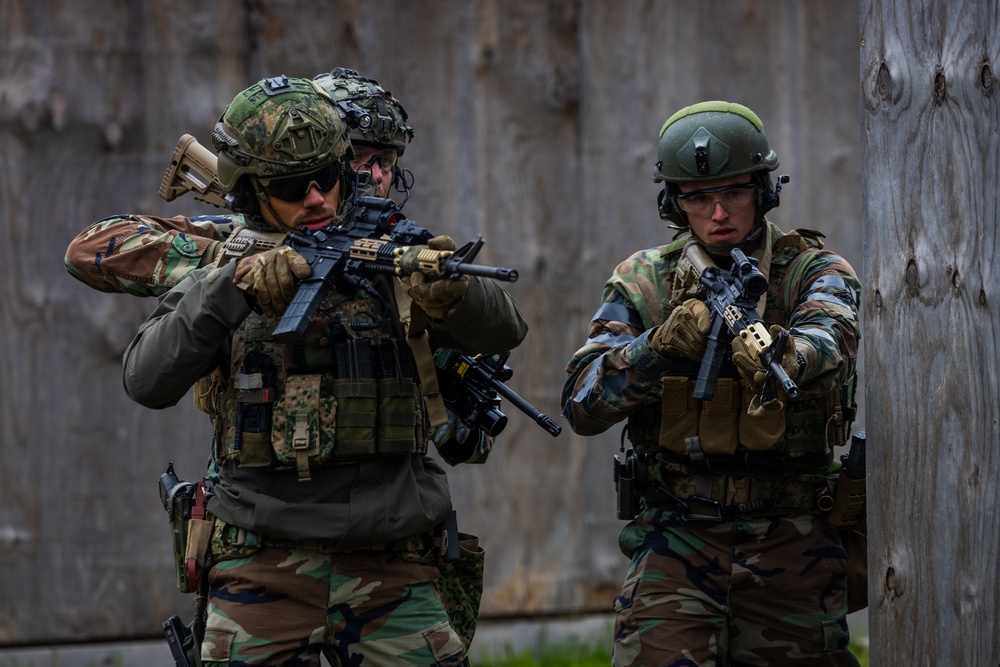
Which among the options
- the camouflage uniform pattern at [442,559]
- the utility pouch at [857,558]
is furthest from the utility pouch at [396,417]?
the utility pouch at [857,558]

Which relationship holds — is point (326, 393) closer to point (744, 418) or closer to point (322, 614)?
point (322, 614)

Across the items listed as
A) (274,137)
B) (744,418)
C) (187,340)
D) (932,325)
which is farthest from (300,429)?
(932,325)

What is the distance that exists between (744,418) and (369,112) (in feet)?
5.94

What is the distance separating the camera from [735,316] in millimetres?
4199

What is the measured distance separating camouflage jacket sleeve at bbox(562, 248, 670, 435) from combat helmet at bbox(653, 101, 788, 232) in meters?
0.29

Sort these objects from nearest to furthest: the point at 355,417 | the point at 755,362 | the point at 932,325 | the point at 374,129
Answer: the point at 932,325
the point at 355,417
the point at 755,362
the point at 374,129

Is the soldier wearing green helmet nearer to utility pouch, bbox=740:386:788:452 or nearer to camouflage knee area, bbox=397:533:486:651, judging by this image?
camouflage knee area, bbox=397:533:486:651

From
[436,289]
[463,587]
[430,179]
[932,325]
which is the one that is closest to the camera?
[932,325]

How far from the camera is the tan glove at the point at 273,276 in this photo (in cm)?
385

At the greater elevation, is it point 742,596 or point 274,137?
point 274,137

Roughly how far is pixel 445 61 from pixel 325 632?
127 inches

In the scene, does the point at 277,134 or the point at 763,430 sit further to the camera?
the point at 763,430

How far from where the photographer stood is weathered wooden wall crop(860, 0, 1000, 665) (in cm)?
347

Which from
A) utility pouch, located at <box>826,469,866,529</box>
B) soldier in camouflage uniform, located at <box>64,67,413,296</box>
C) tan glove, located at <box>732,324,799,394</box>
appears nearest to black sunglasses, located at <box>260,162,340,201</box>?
soldier in camouflage uniform, located at <box>64,67,413,296</box>
